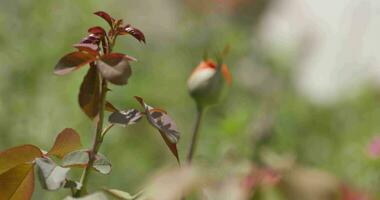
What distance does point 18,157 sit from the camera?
2.32ft

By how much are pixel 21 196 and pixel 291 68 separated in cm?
254

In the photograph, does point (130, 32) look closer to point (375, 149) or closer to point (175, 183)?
point (175, 183)

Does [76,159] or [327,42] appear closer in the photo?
[76,159]

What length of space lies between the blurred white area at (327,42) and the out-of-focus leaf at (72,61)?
226 centimetres

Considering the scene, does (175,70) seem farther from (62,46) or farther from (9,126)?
(9,126)

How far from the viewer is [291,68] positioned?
10.5 feet

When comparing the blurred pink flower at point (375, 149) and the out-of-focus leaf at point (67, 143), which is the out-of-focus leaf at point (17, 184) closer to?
the out-of-focus leaf at point (67, 143)

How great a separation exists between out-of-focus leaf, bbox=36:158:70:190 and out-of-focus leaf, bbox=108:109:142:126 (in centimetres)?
5

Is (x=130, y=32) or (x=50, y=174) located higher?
(x=130, y=32)

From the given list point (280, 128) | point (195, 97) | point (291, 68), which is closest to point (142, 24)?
point (291, 68)

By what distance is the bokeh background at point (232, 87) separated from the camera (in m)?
1.98

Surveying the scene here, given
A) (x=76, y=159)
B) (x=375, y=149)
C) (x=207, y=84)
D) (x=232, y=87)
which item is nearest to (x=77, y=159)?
(x=76, y=159)

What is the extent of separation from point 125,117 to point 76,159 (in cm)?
4

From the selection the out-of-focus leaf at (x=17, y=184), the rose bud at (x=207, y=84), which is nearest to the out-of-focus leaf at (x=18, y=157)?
the out-of-focus leaf at (x=17, y=184)
